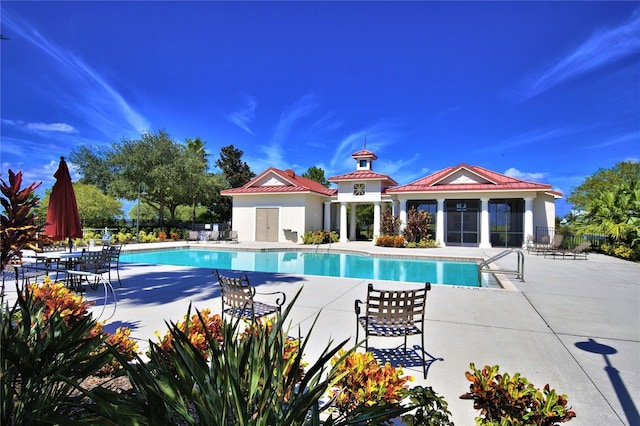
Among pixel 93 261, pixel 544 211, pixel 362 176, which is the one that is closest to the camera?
pixel 93 261

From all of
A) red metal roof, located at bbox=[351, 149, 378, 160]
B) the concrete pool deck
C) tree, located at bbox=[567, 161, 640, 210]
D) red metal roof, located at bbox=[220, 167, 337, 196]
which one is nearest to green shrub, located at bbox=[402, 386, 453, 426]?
the concrete pool deck

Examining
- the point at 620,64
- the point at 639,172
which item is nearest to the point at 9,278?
the point at 620,64

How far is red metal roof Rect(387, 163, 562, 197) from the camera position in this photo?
20.4 meters

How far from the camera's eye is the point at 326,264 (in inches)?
604

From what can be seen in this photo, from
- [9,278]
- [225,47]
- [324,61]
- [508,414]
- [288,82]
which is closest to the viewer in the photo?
[508,414]

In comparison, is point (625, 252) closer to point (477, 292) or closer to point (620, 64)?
point (620, 64)

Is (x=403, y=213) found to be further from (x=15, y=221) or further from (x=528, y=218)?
(x=15, y=221)

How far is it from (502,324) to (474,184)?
18318 mm

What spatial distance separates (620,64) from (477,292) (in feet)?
57.7

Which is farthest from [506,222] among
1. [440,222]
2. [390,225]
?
[390,225]

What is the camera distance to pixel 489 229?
21984 millimetres

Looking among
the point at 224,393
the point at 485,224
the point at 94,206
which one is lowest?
the point at 224,393

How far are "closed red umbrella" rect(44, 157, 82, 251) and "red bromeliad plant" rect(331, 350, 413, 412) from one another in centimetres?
646

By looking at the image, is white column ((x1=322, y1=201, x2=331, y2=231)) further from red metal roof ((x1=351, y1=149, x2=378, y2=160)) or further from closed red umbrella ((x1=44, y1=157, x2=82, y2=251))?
closed red umbrella ((x1=44, y1=157, x2=82, y2=251))
